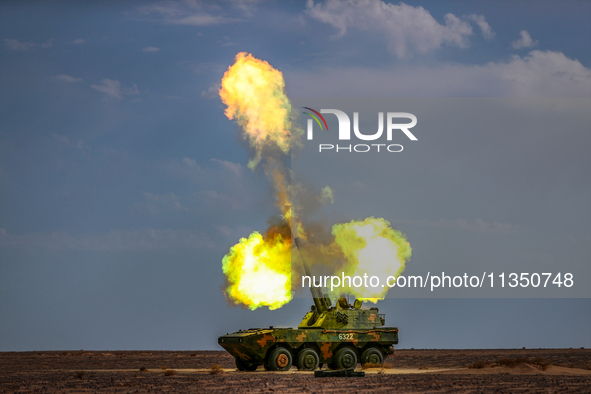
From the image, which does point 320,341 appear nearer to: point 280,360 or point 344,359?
point 344,359

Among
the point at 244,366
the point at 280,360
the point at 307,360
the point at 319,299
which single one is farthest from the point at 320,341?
the point at 244,366

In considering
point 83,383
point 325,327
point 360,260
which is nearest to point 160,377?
point 83,383

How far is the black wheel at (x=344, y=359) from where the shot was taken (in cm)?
4431

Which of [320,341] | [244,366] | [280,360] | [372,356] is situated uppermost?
[320,341]

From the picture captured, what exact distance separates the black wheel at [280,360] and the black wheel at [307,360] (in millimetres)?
630

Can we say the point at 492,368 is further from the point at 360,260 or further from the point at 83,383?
the point at 83,383

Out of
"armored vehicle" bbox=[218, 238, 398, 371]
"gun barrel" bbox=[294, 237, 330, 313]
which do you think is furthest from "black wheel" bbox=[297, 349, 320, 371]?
"gun barrel" bbox=[294, 237, 330, 313]

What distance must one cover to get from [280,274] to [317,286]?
8.95 ft

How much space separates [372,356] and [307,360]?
4.15 meters

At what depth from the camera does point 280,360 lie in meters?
43.4

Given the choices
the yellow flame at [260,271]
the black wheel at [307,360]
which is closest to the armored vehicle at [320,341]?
the black wheel at [307,360]

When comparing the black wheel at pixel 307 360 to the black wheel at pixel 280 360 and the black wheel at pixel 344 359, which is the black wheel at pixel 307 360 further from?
the black wheel at pixel 344 359

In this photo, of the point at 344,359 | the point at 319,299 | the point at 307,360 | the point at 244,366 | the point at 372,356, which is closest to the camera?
the point at 307,360

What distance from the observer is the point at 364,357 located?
45469 millimetres
